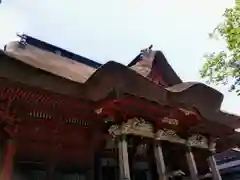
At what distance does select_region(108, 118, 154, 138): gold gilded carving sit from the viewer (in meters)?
6.81

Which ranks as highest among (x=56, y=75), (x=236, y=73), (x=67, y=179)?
(x=236, y=73)

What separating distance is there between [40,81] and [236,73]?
7116mm

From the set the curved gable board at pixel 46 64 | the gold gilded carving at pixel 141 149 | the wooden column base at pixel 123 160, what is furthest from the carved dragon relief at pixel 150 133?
the curved gable board at pixel 46 64

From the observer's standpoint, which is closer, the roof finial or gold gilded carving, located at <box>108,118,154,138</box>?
gold gilded carving, located at <box>108,118,154,138</box>

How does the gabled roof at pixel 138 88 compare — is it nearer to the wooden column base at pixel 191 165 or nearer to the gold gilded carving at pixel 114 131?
the gold gilded carving at pixel 114 131

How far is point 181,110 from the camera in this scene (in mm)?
7223

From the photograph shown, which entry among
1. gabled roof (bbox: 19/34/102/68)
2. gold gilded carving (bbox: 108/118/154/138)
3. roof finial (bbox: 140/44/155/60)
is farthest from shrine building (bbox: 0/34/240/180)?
gabled roof (bbox: 19/34/102/68)

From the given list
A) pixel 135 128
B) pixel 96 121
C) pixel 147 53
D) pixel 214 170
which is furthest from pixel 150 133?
pixel 147 53

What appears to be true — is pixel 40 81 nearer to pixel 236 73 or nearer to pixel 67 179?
pixel 67 179

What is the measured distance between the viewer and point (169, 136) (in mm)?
7707

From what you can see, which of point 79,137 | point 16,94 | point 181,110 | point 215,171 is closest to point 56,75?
point 16,94

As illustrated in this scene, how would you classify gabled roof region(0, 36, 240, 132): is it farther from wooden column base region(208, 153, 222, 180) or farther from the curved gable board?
wooden column base region(208, 153, 222, 180)

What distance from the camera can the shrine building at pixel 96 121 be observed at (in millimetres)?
5801

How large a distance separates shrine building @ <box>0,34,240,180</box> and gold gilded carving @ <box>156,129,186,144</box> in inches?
1.0
